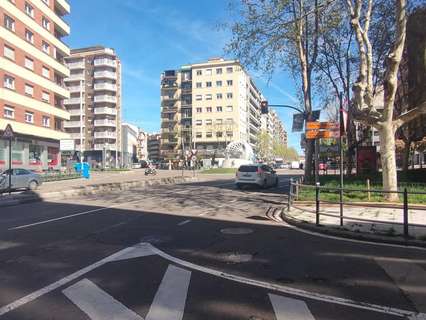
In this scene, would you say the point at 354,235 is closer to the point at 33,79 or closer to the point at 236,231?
the point at 236,231

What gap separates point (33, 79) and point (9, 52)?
453cm

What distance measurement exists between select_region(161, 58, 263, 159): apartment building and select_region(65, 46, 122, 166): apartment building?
63.9 ft

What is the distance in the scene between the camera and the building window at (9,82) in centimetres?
4188

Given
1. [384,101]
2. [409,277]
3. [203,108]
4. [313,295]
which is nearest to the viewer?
[313,295]

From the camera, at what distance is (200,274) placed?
21.6 ft

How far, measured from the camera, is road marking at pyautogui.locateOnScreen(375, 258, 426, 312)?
17.9ft

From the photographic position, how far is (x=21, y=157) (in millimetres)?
44906

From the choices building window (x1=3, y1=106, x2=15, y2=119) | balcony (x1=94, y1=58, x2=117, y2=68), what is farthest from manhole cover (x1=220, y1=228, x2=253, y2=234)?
balcony (x1=94, y1=58, x2=117, y2=68)

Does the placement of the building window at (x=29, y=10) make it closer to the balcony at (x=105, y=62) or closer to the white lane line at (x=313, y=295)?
the white lane line at (x=313, y=295)

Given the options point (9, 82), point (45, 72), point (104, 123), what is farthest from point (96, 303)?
point (104, 123)

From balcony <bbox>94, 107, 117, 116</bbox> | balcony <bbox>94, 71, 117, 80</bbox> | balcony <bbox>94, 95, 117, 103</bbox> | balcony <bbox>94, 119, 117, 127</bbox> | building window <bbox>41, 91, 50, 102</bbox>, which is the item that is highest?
balcony <bbox>94, 71, 117, 80</bbox>

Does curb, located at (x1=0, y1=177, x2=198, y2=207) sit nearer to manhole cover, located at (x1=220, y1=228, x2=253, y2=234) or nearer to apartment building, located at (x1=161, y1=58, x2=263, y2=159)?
manhole cover, located at (x1=220, y1=228, x2=253, y2=234)

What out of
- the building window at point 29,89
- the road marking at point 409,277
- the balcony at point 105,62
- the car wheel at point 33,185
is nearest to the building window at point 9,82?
the building window at point 29,89

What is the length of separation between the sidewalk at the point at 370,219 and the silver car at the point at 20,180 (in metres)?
16.6
